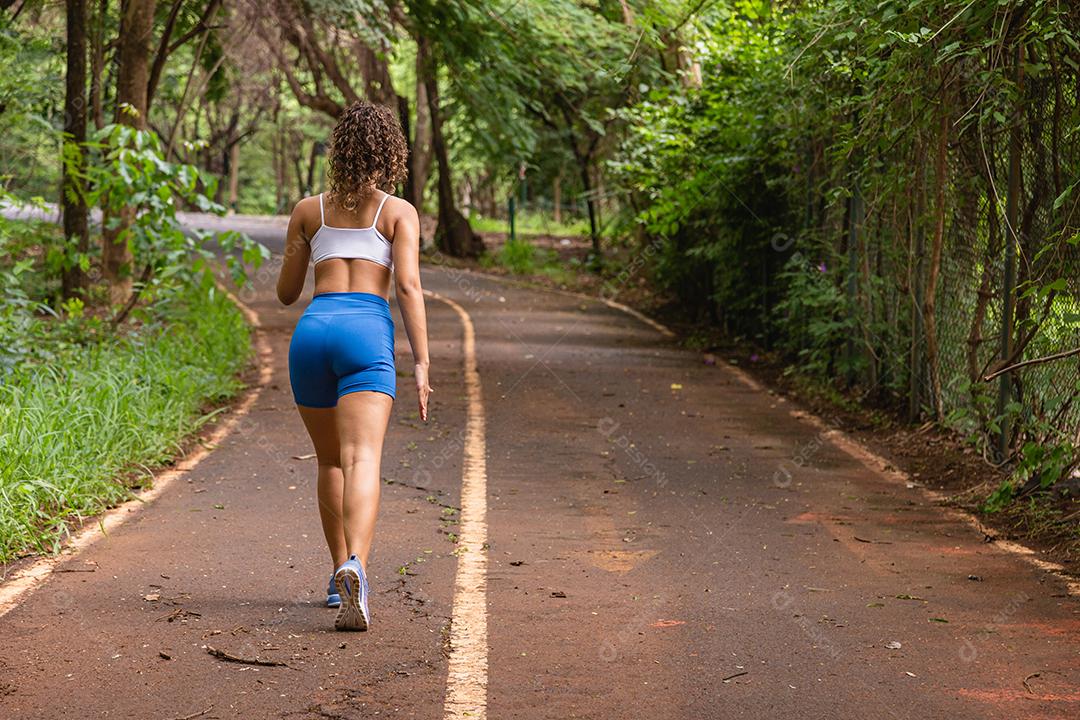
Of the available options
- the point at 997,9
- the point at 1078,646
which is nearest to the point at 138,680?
the point at 1078,646

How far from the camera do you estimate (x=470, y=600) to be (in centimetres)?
630

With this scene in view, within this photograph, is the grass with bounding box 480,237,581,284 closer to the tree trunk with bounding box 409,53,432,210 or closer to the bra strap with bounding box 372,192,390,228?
the tree trunk with bounding box 409,53,432,210

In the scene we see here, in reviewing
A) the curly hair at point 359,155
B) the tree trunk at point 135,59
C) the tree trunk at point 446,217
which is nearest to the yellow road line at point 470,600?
the curly hair at point 359,155

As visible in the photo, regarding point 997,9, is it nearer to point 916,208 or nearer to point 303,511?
point 916,208

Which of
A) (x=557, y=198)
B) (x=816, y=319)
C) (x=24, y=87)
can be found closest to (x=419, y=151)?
(x=557, y=198)

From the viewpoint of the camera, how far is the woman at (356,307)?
5.79m

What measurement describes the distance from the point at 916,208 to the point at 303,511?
5582 millimetres

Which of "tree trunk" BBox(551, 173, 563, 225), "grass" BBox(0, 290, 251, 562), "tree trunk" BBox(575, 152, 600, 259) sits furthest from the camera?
"tree trunk" BBox(551, 173, 563, 225)

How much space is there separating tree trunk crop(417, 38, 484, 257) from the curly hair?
95.5 ft

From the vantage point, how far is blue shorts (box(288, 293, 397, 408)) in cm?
577

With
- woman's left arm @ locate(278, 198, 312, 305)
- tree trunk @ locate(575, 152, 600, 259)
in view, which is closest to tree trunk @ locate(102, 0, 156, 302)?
woman's left arm @ locate(278, 198, 312, 305)

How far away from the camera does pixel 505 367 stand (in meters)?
15.5

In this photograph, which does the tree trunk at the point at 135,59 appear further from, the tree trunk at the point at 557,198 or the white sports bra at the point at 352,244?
the tree trunk at the point at 557,198

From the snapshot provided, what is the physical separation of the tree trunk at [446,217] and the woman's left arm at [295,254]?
28.8 m
